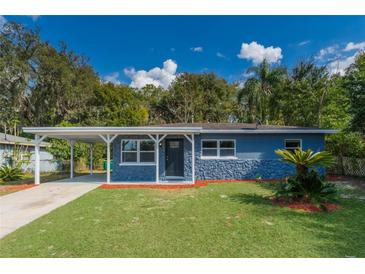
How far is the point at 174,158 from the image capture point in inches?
490

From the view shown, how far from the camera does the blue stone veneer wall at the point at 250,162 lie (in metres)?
12.4

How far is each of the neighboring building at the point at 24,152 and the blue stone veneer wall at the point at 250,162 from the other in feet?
43.3

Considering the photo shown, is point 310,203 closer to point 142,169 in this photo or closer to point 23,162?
point 142,169

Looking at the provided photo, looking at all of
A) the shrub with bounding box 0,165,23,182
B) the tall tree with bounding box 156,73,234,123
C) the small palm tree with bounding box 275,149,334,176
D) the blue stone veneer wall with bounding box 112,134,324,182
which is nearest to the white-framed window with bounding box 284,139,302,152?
the blue stone veneer wall with bounding box 112,134,324,182

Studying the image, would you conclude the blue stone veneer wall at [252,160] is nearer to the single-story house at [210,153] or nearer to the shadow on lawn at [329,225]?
the single-story house at [210,153]

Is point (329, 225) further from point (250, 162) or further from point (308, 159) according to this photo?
point (250, 162)

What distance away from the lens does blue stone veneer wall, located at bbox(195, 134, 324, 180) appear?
1235cm

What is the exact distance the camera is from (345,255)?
148 inches

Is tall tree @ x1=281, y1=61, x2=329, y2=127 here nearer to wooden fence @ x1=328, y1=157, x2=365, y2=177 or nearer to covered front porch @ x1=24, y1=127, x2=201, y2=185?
wooden fence @ x1=328, y1=157, x2=365, y2=177

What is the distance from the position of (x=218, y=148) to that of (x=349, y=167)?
770cm

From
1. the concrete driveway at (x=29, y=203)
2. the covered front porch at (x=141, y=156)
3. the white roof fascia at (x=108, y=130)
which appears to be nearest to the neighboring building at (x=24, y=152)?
the covered front porch at (x=141, y=156)

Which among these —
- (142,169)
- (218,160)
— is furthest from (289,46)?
(142,169)
